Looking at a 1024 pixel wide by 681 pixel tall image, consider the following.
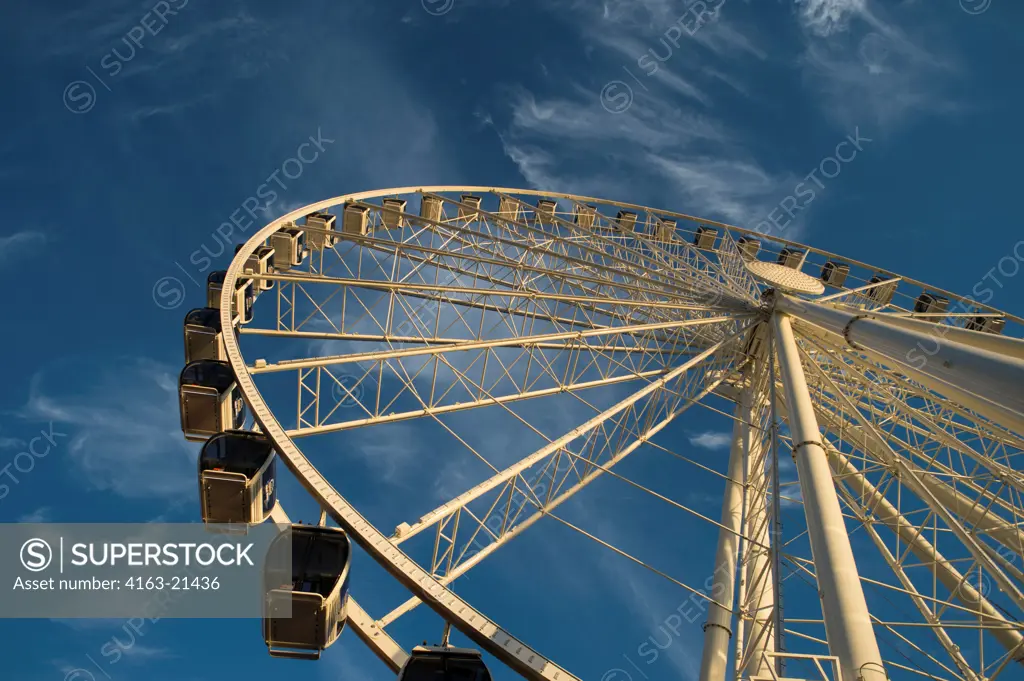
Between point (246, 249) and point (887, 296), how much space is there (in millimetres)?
23972

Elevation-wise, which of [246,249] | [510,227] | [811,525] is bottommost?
[811,525]

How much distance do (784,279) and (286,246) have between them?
44.7ft

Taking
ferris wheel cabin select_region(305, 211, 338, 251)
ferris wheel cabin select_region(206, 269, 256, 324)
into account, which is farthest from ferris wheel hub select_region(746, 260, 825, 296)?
ferris wheel cabin select_region(206, 269, 256, 324)

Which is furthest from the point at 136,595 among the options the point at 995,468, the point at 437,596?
the point at 995,468

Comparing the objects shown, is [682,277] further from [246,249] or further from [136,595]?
Answer: [136,595]

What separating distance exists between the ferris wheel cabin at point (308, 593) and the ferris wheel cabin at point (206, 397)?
4618mm

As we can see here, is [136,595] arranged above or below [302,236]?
below

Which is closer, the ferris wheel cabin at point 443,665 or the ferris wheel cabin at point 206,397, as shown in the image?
the ferris wheel cabin at point 443,665

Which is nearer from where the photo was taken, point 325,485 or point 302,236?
point 325,485

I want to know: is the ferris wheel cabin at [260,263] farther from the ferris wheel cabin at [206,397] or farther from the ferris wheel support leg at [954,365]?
the ferris wheel support leg at [954,365]

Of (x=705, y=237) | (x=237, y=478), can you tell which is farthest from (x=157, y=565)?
(x=705, y=237)

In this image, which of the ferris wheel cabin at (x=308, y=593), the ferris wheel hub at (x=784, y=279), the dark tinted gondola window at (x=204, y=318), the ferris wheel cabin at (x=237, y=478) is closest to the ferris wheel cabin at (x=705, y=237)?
the ferris wheel hub at (x=784, y=279)

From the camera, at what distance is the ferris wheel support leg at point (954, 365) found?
7793 millimetres

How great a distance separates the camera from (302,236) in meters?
19.2
